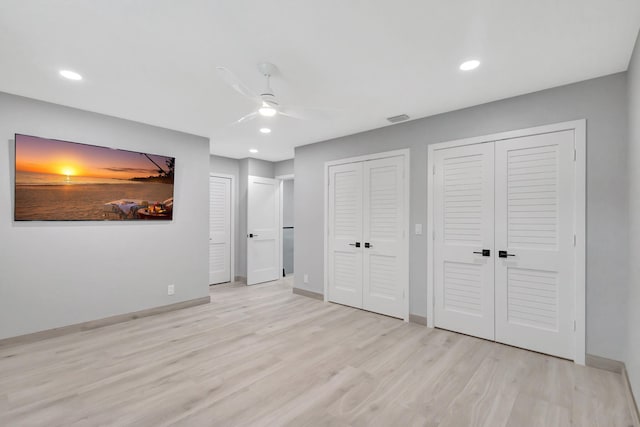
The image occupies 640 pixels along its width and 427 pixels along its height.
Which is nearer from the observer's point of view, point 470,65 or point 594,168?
point 470,65

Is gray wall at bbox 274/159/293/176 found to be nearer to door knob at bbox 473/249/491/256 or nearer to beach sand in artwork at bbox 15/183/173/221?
beach sand in artwork at bbox 15/183/173/221

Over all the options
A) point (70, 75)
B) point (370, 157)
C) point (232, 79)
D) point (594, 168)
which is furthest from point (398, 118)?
point (70, 75)

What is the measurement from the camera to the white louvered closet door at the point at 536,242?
278cm

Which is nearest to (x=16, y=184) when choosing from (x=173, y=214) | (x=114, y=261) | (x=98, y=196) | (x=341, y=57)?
(x=98, y=196)

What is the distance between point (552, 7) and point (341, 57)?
1.32 metres

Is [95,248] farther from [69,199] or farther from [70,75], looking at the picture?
[70,75]

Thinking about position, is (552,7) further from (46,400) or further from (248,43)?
(46,400)

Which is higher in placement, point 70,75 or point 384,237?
point 70,75

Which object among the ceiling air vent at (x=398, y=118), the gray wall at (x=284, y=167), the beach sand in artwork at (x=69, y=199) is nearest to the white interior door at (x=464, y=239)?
the ceiling air vent at (x=398, y=118)

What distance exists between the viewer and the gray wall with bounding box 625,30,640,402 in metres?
2.03

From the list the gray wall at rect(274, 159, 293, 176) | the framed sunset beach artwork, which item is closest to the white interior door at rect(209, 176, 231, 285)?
the gray wall at rect(274, 159, 293, 176)

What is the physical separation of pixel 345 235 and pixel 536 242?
2.35 meters

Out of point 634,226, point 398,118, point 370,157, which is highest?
point 398,118

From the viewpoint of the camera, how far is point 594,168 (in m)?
2.65
